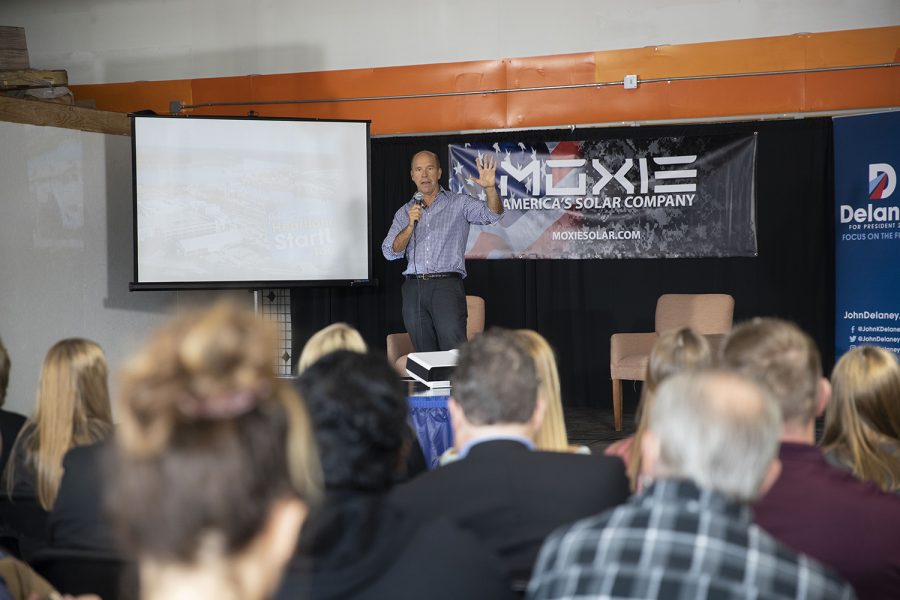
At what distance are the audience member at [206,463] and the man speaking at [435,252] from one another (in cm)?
470

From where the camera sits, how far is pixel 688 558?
1178 mm

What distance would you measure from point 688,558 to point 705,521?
0.05 m

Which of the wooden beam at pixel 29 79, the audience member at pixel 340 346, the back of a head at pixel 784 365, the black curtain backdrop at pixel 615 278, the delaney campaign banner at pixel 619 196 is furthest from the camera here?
the delaney campaign banner at pixel 619 196

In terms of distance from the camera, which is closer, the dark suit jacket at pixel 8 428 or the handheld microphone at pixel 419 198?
Answer: the dark suit jacket at pixel 8 428

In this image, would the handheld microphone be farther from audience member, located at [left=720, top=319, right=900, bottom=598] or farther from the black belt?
audience member, located at [left=720, top=319, right=900, bottom=598]

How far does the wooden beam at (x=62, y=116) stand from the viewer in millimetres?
5797

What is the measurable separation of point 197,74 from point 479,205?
326cm

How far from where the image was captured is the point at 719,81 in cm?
665

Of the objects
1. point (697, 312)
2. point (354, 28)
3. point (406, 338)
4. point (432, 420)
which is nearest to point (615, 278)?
point (697, 312)

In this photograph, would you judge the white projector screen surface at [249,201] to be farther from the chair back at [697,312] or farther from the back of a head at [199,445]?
the back of a head at [199,445]

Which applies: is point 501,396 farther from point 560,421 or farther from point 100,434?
point 100,434

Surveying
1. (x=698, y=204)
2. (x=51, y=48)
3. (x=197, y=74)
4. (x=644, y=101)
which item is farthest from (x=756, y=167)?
(x=51, y=48)

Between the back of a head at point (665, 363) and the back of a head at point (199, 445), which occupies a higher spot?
the back of a head at point (199, 445)

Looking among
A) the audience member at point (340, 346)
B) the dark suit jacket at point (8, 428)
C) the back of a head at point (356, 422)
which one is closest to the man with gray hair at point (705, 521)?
the back of a head at point (356, 422)
